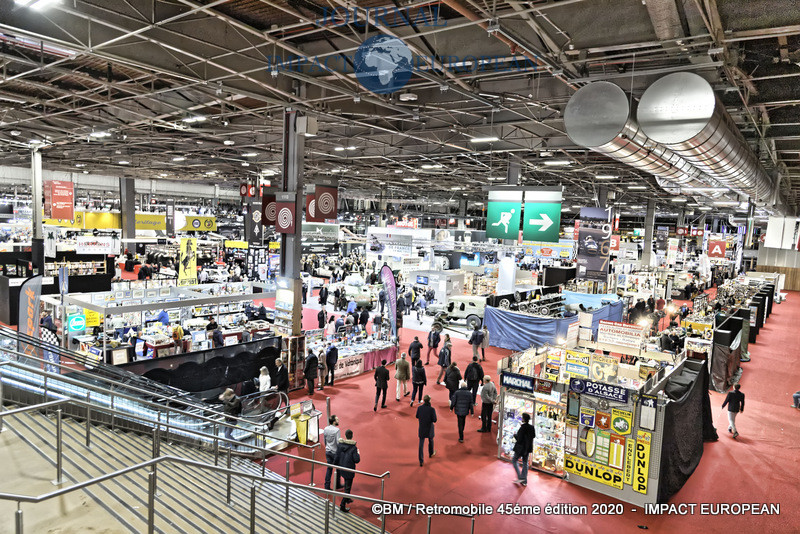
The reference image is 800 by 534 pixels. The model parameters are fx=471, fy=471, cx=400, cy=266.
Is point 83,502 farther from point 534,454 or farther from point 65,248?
point 65,248

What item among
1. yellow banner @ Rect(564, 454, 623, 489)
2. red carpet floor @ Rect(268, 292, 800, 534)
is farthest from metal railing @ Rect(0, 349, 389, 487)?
yellow banner @ Rect(564, 454, 623, 489)

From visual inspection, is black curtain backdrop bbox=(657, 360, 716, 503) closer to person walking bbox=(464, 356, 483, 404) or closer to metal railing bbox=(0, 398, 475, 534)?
metal railing bbox=(0, 398, 475, 534)

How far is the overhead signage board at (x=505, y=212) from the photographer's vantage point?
1088cm

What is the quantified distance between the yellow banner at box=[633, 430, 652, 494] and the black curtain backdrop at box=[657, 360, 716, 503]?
191mm

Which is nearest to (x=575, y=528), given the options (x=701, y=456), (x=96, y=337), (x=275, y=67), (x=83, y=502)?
(x=701, y=456)

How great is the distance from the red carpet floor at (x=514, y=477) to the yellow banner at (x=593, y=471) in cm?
25

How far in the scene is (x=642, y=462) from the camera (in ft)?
23.2

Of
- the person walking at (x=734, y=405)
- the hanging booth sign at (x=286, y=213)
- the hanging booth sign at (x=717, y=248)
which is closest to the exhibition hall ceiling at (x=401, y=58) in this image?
the hanging booth sign at (x=286, y=213)

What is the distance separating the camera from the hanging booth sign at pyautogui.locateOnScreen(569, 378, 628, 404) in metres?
7.18

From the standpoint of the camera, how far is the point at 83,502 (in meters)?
3.74

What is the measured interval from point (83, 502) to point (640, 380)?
10.1 metres

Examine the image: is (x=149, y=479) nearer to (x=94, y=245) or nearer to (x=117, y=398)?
(x=117, y=398)

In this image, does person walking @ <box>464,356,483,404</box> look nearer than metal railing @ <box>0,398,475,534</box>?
No

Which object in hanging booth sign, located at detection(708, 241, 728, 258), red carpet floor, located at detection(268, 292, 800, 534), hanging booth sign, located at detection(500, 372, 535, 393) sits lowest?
red carpet floor, located at detection(268, 292, 800, 534)
